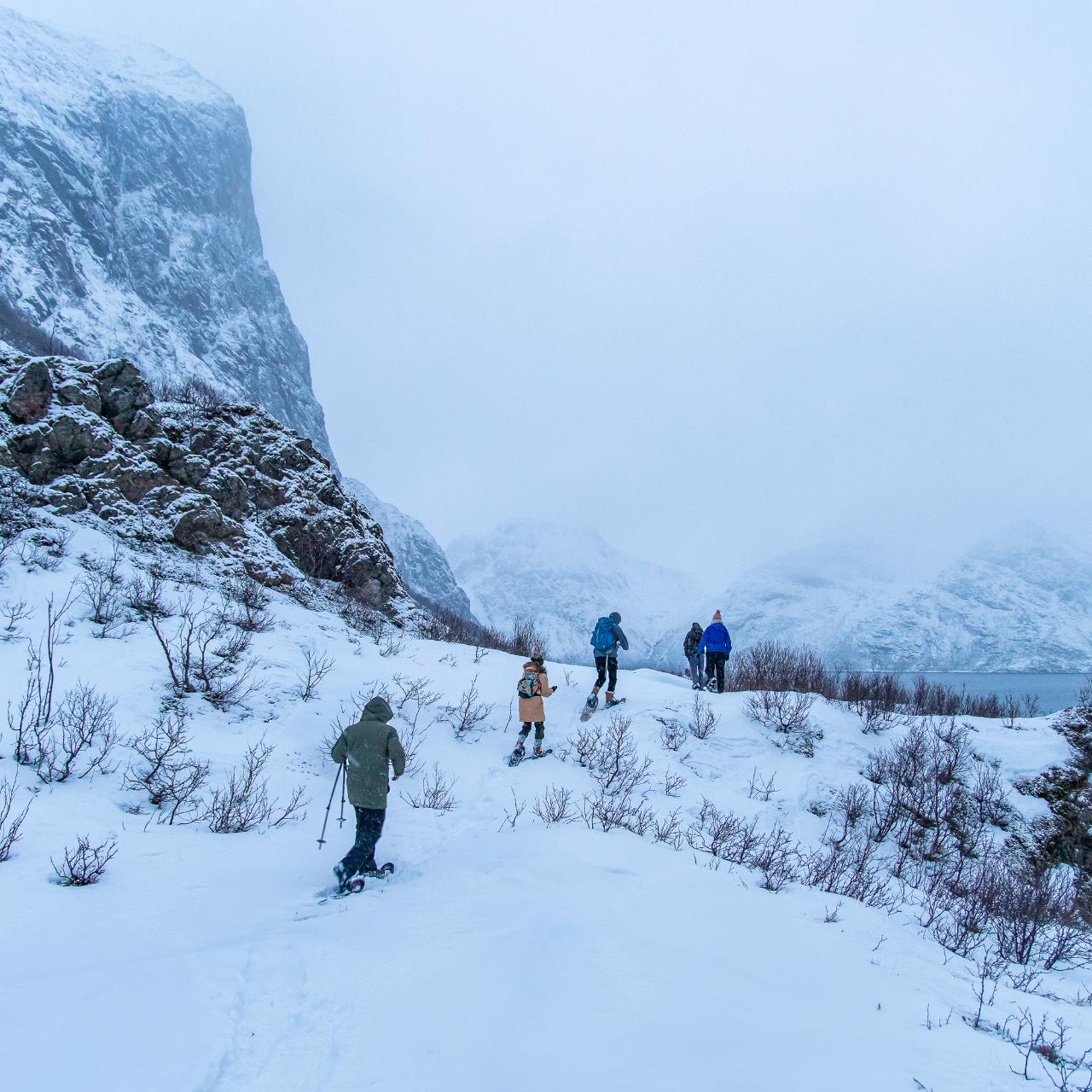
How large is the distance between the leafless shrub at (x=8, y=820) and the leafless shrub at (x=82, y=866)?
15.3 inches

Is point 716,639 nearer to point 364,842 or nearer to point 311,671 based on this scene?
point 311,671

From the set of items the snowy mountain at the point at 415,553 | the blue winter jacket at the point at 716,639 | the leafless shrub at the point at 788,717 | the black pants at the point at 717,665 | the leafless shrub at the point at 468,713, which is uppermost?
the snowy mountain at the point at 415,553

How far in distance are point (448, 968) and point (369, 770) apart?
277 centimetres

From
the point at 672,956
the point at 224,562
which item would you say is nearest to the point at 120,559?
the point at 224,562

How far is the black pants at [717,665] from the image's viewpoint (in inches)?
583

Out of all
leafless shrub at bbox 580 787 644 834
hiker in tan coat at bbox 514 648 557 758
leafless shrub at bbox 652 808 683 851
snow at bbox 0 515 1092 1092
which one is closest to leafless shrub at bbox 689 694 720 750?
leafless shrub at bbox 652 808 683 851

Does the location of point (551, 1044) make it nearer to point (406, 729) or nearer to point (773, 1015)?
point (773, 1015)

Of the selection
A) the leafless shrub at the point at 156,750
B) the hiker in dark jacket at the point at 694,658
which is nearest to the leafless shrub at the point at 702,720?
the hiker in dark jacket at the point at 694,658

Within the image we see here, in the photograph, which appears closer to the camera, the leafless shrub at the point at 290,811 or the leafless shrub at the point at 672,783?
the leafless shrub at the point at 290,811

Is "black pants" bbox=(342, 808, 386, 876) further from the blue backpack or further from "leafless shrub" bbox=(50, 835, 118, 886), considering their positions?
the blue backpack

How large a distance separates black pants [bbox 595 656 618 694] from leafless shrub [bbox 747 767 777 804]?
3.23m

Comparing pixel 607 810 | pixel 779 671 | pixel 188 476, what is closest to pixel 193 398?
pixel 188 476

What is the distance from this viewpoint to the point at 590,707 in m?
12.2

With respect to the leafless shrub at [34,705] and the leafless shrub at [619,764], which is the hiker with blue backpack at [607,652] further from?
the leafless shrub at [34,705]
